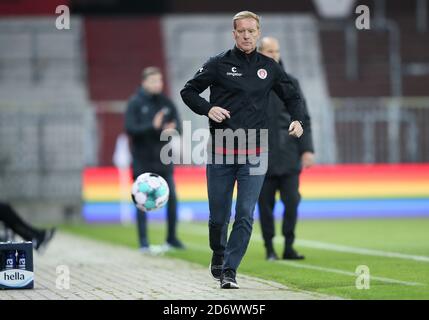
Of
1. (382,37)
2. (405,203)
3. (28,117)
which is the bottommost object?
(405,203)

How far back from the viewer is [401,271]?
390 inches

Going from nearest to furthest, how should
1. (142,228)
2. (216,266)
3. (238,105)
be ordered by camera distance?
(238,105) < (216,266) < (142,228)

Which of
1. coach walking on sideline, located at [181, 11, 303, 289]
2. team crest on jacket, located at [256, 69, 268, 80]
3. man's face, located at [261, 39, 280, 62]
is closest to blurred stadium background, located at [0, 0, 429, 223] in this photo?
man's face, located at [261, 39, 280, 62]

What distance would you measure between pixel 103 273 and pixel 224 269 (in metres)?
2.19

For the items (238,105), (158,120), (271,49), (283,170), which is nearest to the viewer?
(238,105)

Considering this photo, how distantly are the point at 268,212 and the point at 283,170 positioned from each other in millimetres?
500

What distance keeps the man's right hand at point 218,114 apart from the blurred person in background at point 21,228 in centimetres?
438

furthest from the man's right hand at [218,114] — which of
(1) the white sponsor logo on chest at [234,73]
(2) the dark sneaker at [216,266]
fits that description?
(2) the dark sneaker at [216,266]

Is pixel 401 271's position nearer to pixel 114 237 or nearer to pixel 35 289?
pixel 35 289

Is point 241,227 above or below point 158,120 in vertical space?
below

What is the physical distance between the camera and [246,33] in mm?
8438

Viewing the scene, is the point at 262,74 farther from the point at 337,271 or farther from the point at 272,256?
the point at 272,256

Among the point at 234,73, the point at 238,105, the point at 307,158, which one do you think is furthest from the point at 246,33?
the point at 307,158
